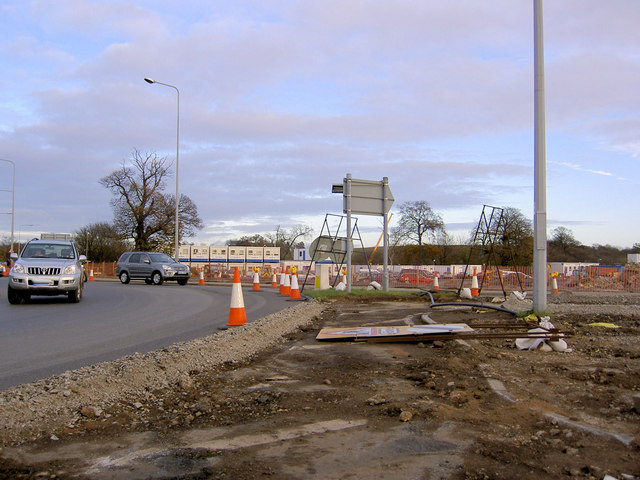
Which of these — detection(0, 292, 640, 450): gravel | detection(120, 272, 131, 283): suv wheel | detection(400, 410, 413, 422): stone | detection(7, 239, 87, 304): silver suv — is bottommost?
detection(120, 272, 131, 283): suv wheel

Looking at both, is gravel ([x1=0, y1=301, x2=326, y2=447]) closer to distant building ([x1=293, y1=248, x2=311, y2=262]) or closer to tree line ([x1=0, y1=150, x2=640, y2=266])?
tree line ([x1=0, y1=150, x2=640, y2=266])

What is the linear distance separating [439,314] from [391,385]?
6669 mm

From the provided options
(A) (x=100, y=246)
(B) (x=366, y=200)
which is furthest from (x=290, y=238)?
(B) (x=366, y=200)

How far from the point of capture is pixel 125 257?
102 feet

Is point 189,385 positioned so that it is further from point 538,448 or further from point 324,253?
point 324,253

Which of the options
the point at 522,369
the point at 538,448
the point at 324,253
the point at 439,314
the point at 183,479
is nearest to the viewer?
the point at 183,479

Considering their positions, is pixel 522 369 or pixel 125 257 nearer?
pixel 522 369

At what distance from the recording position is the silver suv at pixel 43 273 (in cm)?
1460

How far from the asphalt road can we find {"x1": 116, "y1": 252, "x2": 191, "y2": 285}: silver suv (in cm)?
1249

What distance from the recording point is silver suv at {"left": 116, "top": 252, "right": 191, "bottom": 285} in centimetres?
2883

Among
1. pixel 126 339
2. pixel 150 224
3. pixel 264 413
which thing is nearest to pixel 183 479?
pixel 264 413

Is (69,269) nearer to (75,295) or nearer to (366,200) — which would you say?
(75,295)

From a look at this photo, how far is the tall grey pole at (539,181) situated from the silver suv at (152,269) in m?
22.1

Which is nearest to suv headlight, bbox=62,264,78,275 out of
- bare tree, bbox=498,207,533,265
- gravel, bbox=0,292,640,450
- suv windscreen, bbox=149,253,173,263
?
gravel, bbox=0,292,640,450
